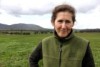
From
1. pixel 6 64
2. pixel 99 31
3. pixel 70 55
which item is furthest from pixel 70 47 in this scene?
pixel 99 31

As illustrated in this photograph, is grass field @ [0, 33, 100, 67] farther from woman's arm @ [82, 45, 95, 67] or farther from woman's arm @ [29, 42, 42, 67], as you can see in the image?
woman's arm @ [82, 45, 95, 67]

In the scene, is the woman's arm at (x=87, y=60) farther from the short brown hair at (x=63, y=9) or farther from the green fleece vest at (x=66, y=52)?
the short brown hair at (x=63, y=9)

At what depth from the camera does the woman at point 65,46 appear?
4117 mm

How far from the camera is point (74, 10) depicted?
4.19m

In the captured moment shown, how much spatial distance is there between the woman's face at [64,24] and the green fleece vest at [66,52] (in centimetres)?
10

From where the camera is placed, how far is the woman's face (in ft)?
13.5

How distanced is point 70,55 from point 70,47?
0.11m

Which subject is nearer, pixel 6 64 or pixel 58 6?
pixel 58 6

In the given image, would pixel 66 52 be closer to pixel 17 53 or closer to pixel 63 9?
pixel 63 9

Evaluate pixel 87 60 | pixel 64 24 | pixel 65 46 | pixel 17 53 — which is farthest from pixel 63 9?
pixel 17 53

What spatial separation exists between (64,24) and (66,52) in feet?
1.14

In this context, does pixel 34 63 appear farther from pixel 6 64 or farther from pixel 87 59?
pixel 6 64

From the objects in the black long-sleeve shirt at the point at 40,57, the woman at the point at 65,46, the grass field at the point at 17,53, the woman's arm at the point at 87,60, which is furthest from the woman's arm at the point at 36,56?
the grass field at the point at 17,53

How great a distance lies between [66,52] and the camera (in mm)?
4164
